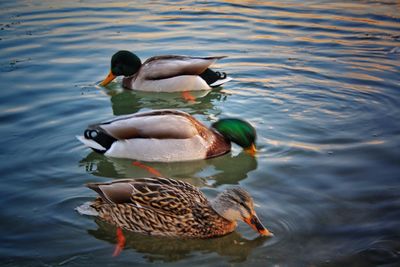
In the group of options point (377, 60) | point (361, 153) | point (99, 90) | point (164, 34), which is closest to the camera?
point (361, 153)

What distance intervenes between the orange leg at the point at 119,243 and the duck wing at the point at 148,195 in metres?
0.27

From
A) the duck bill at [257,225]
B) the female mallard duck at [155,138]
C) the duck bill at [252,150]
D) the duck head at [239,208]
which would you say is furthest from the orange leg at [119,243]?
the duck bill at [252,150]

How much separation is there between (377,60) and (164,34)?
13.5 feet

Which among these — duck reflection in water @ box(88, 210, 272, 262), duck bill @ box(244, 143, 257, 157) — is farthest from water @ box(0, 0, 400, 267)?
duck bill @ box(244, 143, 257, 157)

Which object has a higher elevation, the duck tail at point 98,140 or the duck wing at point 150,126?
the duck wing at point 150,126

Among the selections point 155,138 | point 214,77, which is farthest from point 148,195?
point 214,77

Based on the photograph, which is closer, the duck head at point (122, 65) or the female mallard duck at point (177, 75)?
the female mallard duck at point (177, 75)

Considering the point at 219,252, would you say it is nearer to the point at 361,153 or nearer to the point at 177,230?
the point at 177,230

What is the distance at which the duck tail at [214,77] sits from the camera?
1007 cm

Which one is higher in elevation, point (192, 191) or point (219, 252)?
point (192, 191)

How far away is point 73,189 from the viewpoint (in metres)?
6.41

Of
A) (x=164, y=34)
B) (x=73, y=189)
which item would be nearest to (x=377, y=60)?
(x=164, y=34)

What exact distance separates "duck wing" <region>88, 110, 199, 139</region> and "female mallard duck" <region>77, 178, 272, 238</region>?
174cm

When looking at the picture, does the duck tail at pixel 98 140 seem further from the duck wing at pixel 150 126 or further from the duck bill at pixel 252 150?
the duck bill at pixel 252 150
